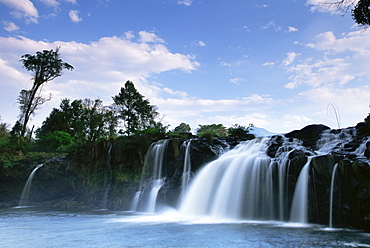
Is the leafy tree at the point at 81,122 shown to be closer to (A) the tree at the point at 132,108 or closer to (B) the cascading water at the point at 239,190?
(A) the tree at the point at 132,108

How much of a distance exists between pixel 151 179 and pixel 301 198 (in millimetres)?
11172

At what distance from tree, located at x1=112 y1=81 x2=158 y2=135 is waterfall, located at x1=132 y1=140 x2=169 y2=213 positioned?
48.0ft

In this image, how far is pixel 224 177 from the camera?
14.5 metres

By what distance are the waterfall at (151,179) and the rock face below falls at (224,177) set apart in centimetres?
7

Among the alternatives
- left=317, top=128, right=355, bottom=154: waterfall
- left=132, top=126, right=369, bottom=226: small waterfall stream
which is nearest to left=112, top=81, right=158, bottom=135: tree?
left=132, top=126, right=369, bottom=226: small waterfall stream

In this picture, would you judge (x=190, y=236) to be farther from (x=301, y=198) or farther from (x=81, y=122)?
(x=81, y=122)

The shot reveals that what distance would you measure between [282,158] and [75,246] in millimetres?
9177

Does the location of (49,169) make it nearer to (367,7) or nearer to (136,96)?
(136,96)

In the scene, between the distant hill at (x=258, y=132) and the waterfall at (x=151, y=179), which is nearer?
the waterfall at (x=151, y=179)

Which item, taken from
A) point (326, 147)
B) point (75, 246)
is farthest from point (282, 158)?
point (75, 246)

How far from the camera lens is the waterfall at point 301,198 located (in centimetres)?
1143

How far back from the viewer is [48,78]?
34.2m

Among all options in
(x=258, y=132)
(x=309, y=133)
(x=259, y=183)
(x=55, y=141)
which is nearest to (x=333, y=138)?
Result: (x=309, y=133)

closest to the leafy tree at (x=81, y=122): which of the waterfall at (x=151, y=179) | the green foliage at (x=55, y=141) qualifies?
the green foliage at (x=55, y=141)
